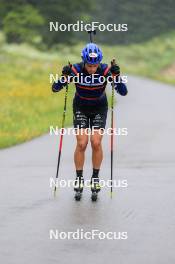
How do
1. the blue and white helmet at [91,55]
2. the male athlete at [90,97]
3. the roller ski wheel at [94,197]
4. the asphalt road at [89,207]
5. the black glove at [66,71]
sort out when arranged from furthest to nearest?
1. the roller ski wheel at [94,197]
2. the black glove at [66,71]
3. the male athlete at [90,97]
4. the blue and white helmet at [91,55]
5. the asphalt road at [89,207]

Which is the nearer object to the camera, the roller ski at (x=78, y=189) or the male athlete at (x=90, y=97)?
the male athlete at (x=90, y=97)

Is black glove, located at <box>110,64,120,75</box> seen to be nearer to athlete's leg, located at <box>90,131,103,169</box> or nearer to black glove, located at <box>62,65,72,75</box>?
black glove, located at <box>62,65,72,75</box>

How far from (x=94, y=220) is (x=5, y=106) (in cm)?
1514

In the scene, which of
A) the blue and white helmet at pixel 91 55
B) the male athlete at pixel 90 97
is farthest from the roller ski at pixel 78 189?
the blue and white helmet at pixel 91 55

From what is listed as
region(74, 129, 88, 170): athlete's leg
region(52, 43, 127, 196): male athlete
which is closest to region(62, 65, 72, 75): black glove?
region(52, 43, 127, 196): male athlete

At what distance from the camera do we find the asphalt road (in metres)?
6.35

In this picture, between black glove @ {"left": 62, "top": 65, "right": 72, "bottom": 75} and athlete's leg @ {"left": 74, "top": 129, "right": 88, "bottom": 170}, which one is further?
athlete's leg @ {"left": 74, "top": 129, "right": 88, "bottom": 170}

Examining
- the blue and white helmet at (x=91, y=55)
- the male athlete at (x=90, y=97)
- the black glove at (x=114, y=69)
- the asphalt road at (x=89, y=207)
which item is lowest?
the asphalt road at (x=89, y=207)

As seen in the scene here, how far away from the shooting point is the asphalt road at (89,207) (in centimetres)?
635

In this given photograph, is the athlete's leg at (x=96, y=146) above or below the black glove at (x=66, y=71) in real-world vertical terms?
below

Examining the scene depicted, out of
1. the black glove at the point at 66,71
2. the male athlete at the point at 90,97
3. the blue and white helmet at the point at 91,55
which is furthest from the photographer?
the black glove at the point at 66,71

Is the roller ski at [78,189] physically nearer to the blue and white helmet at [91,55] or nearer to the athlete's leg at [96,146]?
the athlete's leg at [96,146]

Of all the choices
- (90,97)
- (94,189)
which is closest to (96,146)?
(94,189)

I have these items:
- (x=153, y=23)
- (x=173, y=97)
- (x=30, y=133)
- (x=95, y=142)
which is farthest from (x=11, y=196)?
(x=153, y=23)
